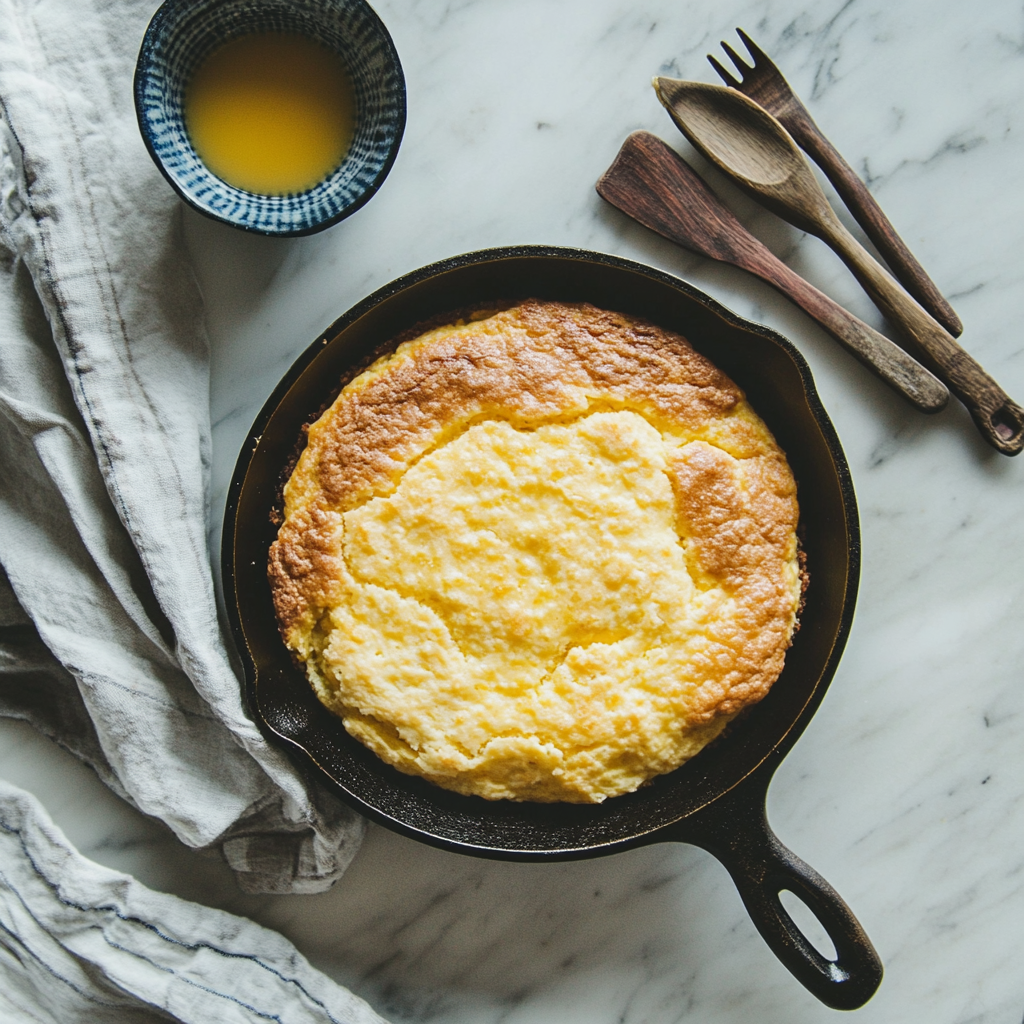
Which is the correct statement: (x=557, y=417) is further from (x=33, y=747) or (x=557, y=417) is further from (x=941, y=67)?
(x=33, y=747)

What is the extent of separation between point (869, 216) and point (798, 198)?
22cm

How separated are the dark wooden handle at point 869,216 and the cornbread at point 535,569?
0.77 m

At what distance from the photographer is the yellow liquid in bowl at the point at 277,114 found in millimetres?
2266

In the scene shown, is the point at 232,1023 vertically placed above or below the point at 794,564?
below

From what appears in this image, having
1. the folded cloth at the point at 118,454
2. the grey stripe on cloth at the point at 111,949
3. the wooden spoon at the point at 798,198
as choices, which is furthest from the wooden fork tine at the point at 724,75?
the grey stripe on cloth at the point at 111,949

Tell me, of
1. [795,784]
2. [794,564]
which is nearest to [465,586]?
[794,564]

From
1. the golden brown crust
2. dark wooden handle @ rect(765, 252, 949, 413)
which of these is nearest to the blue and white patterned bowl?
the golden brown crust

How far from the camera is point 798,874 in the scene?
2.02 m

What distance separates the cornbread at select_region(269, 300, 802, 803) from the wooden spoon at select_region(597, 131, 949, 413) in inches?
19.2

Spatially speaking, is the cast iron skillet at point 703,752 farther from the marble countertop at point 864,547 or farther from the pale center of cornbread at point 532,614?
the marble countertop at point 864,547

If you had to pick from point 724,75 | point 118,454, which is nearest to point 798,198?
point 724,75

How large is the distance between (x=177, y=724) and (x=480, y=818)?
0.86 m

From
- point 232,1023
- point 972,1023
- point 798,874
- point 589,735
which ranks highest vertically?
point 589,735

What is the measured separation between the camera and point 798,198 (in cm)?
238
